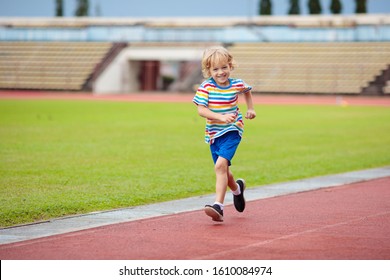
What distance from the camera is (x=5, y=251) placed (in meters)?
8.19

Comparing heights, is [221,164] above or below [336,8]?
above

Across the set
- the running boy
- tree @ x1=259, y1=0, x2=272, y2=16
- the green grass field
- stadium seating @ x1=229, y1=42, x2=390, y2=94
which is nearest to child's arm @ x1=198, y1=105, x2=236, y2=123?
the running boy

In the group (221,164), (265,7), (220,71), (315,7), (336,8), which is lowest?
(265,7)

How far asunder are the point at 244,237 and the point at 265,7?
7107 centimetres

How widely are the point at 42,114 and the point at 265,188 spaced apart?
782 inches

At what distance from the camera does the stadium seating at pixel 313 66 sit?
5378cm

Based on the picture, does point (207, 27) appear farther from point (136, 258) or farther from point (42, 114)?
point (136, 258)

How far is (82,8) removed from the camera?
8738 cm

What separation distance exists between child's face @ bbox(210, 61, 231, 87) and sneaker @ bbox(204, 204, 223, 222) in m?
1.29

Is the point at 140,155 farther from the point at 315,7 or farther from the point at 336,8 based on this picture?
→ the point at 315,7

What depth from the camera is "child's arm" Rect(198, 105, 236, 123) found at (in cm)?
967

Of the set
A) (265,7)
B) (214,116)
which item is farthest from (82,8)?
(214,116)

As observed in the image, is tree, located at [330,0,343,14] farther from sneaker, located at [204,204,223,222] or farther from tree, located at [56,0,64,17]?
sneaker, located at [204,204,223,222]

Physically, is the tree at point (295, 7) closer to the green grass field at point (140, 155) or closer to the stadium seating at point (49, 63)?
the stadium seating at point (49, 63)
